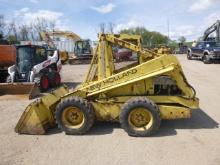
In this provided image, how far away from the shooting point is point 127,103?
6.98 m

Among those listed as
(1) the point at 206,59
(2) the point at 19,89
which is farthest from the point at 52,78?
(1) the point at 206,59

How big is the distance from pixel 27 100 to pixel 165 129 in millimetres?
6124

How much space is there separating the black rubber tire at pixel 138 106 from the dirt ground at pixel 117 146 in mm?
154

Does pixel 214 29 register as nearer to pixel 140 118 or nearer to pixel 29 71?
pixel 29 71

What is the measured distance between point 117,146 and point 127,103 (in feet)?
3.49

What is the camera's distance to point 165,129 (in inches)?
289

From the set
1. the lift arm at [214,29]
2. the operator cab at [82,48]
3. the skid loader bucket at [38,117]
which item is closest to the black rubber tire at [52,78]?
the skid loader bucket at [38,117]

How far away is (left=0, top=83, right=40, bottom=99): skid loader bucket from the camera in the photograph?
12466 millimetres

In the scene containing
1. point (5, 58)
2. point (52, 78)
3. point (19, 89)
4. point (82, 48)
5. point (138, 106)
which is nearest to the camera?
point (138, 106)

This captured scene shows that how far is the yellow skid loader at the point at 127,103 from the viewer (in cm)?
698

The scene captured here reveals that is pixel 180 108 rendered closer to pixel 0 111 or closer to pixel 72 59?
pixel 0 111

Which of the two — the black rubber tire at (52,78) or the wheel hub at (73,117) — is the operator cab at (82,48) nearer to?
the black rubber tire at (52,78)

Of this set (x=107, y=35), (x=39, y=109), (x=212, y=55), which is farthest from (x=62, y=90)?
(x=212, y=55)

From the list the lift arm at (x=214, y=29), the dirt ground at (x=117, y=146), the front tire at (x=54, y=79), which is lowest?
the dirt ground at (x=117, y=146)
